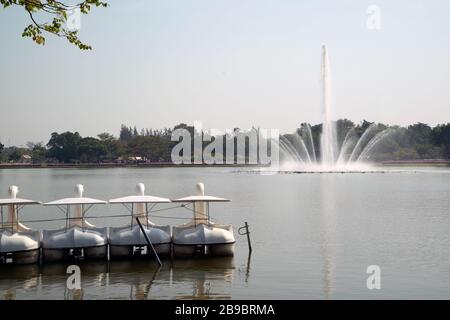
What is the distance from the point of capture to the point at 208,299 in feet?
81.5

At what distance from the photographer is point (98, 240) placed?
104 feet

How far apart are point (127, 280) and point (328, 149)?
101028mm

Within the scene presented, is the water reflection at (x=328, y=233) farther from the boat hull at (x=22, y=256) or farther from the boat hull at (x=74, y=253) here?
the boat hull at (x=22, y=256)

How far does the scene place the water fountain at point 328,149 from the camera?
11828 centimetres

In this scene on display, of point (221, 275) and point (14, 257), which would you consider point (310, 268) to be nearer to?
point (221, 275)

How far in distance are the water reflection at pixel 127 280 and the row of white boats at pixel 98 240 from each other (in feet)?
1.91

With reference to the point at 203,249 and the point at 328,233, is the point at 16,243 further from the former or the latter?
the point at 328,233

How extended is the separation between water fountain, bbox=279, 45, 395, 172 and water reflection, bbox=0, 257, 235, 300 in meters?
88.7

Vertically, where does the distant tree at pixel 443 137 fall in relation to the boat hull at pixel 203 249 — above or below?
above

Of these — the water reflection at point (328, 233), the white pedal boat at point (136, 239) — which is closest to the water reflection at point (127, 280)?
the white pedal boat at point (136, 239)

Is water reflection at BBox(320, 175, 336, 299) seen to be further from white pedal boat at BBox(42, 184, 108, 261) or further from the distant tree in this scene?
the distant tree

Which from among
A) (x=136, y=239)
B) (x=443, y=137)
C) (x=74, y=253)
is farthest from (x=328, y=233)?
(x=443, y=137)

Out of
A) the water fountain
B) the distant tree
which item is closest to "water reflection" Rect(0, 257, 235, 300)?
the water fountain
